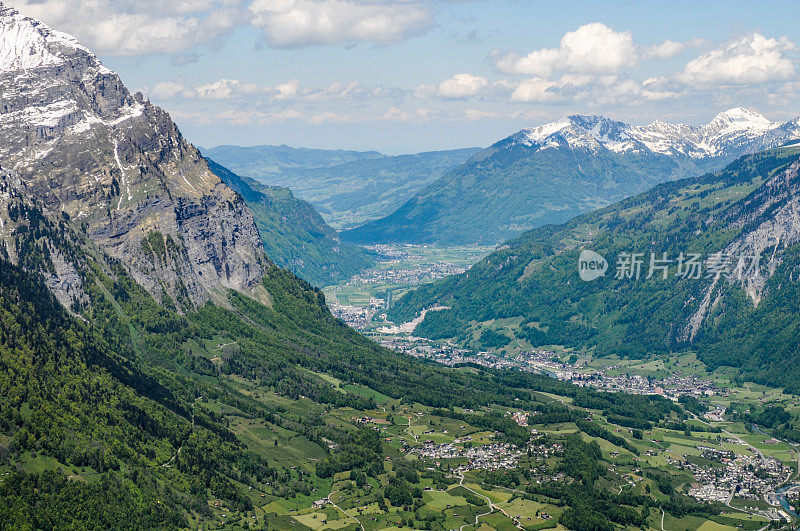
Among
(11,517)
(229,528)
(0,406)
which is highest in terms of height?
(0,406)

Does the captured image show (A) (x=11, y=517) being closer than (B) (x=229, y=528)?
Yes

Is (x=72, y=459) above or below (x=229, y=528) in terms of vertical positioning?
above

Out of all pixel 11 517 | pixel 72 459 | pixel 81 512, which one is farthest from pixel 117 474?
pixel 11 517

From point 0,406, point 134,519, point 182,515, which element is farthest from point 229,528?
point 0,406

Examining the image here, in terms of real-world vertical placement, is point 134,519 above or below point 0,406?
below

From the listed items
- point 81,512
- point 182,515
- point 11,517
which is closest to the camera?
point 11,517

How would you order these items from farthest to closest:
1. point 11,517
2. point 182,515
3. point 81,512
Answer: point 182,515 < point 81,512 < point 11,517

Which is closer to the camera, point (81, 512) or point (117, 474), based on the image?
point (81, 512)

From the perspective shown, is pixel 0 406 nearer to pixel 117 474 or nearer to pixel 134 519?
pixel 117 474

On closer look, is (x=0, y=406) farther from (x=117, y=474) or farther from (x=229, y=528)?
(x=229, y=528)
